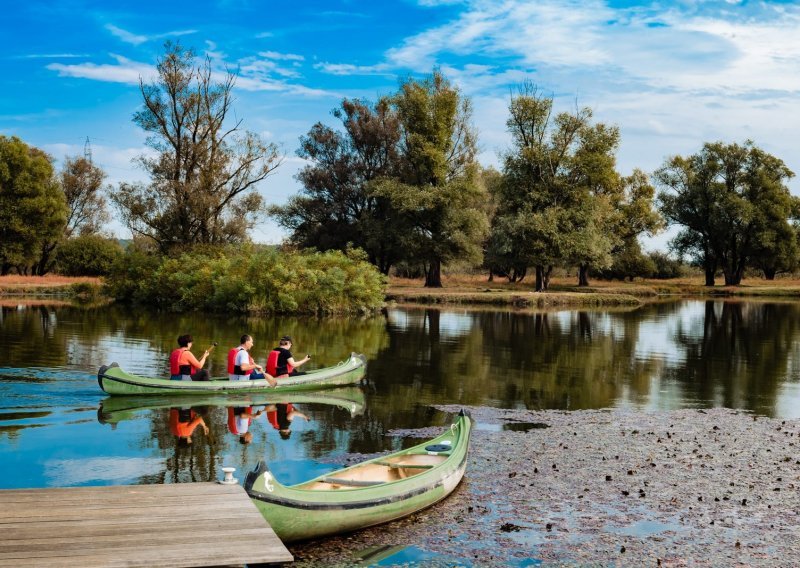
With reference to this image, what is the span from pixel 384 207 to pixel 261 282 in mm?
26643

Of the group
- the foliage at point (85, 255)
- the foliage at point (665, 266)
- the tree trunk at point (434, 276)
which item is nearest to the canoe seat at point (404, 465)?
the tree trunk at point (434, 276)

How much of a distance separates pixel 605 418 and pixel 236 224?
44052mm

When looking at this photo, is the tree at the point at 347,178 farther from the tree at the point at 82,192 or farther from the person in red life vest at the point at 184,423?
the person in red life vest at the point at 184,423

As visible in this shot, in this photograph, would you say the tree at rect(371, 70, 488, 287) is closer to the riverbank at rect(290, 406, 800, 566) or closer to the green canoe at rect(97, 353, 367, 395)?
the green canoe at rect(97, 353, 367, 395)

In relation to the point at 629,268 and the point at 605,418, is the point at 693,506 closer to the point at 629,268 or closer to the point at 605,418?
the point at 605,418

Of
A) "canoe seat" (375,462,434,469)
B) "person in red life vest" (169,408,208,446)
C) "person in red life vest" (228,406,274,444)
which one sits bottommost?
"person in red life vest" (228,406,274,444)

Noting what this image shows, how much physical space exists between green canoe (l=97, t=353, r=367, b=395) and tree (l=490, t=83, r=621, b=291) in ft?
145

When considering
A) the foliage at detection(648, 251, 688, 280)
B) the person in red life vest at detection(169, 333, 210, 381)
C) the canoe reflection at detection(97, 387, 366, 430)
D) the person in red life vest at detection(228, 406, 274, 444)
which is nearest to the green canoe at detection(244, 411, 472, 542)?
the person in red life vest at detection(228, 406, 274, 444)

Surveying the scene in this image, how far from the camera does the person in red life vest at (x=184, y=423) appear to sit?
49.4 ft

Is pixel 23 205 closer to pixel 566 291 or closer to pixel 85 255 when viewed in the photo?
pixel 85 255

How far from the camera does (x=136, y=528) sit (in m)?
8.24

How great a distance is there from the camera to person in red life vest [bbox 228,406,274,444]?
606 inches

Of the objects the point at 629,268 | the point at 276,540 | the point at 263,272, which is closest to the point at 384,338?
the point at 263,272

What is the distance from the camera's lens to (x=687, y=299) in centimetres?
7838
